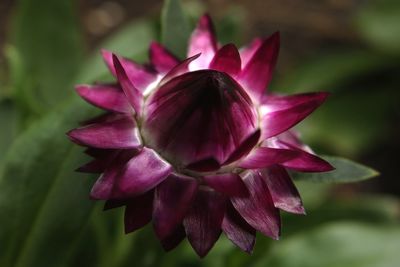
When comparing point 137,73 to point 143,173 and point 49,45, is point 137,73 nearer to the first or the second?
point 143,173

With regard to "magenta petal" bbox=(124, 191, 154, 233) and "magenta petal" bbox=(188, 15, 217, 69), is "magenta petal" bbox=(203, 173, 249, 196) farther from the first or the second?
"magenta petal" bbox=(188, 15, 217, 69)

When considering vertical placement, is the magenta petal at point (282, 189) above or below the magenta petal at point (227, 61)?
below

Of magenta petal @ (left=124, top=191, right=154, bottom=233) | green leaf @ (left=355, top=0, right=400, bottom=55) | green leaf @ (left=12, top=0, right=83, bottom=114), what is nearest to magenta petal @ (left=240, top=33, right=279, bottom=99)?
magenta petal @ (left=124, top=191, right=154, bottom=233)

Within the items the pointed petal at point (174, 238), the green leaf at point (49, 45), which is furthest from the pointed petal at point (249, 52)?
the green leaf at point (49, 45)

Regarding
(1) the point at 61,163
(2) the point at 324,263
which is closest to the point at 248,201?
(1) the point at 61,163

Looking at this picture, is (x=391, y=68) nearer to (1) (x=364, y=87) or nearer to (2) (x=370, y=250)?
(1) (x=364, y=87)

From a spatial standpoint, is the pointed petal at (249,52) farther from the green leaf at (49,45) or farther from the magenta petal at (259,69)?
the green leaf at (49,45)
